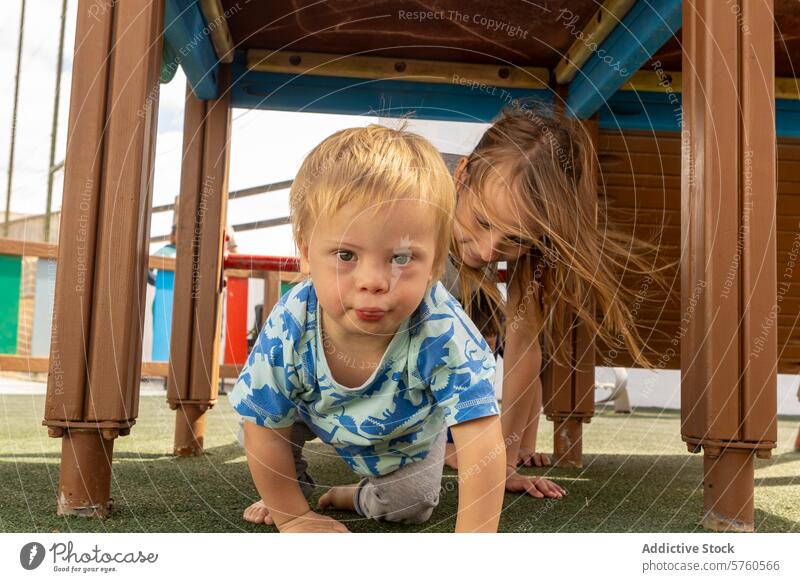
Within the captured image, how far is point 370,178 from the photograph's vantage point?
2.80 feet

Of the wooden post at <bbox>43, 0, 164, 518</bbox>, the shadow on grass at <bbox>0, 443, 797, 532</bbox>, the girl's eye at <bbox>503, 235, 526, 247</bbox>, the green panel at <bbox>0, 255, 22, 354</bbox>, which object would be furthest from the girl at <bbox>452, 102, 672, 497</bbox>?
the green panel at <bbox>0, 255, 22, 354</bbox>

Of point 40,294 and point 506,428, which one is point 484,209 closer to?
point 506,428

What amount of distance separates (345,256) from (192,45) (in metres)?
0.75

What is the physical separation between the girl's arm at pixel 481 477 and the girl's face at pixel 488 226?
0.49m

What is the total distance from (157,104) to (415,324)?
0.46 metres

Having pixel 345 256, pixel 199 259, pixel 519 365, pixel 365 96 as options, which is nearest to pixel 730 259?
pixel 345 256

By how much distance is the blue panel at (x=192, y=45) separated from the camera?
1.24m

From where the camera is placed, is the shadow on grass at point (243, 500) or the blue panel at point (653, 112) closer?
the shadow on grass at point (243, 500)

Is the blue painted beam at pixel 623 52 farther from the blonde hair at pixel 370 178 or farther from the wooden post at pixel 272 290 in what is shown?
the wooden post at pixel 272 290

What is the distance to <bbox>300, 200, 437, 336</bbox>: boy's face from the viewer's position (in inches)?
31.9

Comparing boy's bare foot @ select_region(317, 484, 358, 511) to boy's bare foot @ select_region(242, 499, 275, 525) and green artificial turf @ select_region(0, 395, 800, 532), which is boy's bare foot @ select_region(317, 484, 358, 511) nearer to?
green artificial turf @ select_region(0, 395, 800, 532)

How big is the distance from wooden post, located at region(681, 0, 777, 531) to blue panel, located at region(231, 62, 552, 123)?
2.29 feet

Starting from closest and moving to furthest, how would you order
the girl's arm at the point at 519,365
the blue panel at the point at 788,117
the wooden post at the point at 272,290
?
the girl's arm at the point at 519,365 → the blue panel at the point at 788,117 → the wooden post at the point at 272,290

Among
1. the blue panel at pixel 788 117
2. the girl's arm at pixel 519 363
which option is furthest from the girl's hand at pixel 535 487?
the blue panel at pixel 788 117
